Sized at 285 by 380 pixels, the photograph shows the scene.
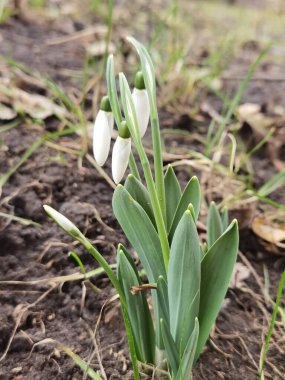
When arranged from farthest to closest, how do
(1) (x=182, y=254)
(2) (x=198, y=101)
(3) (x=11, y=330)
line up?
(2) (x=198, y=101), (3) (x=11, y=330), (1) (x=182, y=254)

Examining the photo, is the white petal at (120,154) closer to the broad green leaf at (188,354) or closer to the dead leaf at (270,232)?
the broad green leaf at (188,354)

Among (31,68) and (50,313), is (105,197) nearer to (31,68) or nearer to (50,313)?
(50,313)

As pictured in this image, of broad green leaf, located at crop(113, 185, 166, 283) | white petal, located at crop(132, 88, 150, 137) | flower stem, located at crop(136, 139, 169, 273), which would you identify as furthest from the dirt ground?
white petal, located at crop(132, 88, 150, 137)

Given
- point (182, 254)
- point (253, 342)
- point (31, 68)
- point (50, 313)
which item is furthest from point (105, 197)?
point (31, 68)

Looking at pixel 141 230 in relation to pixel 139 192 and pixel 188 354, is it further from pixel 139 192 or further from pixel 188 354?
pixel 188 354

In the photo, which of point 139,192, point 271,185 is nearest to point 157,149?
point 139,192

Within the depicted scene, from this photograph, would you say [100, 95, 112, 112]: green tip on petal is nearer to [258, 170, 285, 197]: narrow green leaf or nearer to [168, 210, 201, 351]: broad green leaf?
[168, 210, 201, 351]: broad green leaf
